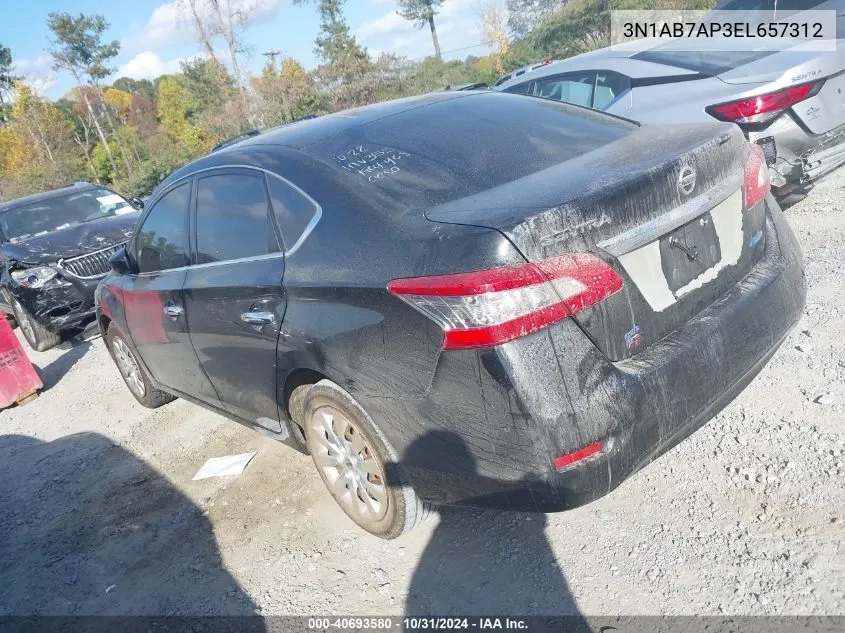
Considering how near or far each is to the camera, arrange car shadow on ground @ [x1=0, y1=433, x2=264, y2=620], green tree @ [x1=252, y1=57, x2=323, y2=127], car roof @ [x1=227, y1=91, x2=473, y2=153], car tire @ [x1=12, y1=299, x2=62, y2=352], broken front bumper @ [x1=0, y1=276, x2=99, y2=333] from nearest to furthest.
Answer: car shadow on ground @ [x1=0, y1=433, x2=264, y2=620] → car roof @ [x1=227, y1=91, x2=473, y2=153] → broken front bumper @ [x1=0, y1=276, x2=99, y2=333] → car tire @ [x1=12, y1=299, x2=62, y2=352] → green tree @ [x1=252, y1=57, x2=323, y2=127]

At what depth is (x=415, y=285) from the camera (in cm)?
217

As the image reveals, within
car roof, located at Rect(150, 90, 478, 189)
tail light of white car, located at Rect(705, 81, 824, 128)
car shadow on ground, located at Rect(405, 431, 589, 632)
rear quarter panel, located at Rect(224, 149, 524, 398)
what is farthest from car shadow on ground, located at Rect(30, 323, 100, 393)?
tail light of white car, located at Rect(705, 81, 824, 128)

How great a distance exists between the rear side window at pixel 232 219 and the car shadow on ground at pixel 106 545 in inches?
57.1

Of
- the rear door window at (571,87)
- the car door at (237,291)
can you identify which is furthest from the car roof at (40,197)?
the car door at (237,291)

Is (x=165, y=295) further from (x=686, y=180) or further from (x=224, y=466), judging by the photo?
(x=686, y=180)

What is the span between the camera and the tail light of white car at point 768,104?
455 cm

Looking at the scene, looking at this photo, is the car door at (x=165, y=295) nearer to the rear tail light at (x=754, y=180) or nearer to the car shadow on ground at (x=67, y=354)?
the rear tail light at (x=754, y=180)

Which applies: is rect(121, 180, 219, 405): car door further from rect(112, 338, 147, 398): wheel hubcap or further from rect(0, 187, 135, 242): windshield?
rect(0, 187, 135, 242): windshield

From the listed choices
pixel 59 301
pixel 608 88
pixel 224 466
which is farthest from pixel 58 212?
pixel 608 88

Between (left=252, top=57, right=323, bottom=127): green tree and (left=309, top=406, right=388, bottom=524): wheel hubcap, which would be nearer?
(left=309, top=406, right=388, bottom=524): wheel hubcap

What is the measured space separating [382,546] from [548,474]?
3.72 feet

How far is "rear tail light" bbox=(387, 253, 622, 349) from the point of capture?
6.60 ft

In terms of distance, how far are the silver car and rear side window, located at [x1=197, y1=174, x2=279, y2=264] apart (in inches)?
136

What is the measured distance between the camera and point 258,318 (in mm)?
2926
